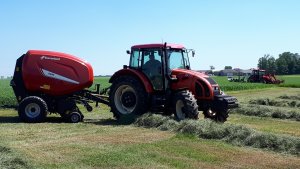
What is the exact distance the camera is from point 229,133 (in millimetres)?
9898

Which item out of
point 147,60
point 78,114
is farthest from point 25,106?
point 147,60

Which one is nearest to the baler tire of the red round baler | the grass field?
the grass field

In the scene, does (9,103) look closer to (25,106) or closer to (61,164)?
(25,106)

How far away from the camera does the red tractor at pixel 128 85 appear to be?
12961mm

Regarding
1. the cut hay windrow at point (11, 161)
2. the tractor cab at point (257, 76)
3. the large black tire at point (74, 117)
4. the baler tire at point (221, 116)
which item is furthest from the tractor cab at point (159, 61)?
the tractor cab at point (257, 76)

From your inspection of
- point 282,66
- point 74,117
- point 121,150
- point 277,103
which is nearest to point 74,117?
point 74,117

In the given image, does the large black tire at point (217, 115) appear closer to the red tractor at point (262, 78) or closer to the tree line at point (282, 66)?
the red tractor at point (262, 78)

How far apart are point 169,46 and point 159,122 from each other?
2.66m

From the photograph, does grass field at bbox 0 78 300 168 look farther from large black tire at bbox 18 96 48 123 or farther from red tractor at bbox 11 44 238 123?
red tractor at bbox 11 44 238 123

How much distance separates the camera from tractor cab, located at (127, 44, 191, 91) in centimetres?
1325

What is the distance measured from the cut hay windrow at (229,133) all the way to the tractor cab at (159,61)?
4.51 feet

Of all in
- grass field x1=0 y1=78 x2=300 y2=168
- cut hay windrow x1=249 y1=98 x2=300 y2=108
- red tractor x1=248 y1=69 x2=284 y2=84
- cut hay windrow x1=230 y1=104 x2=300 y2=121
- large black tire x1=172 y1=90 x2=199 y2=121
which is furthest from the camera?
red tractor x1=248 y1=69 x2=284 y2=84

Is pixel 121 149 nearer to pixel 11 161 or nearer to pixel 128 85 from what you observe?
pixel 11 161

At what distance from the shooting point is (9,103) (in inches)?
794
